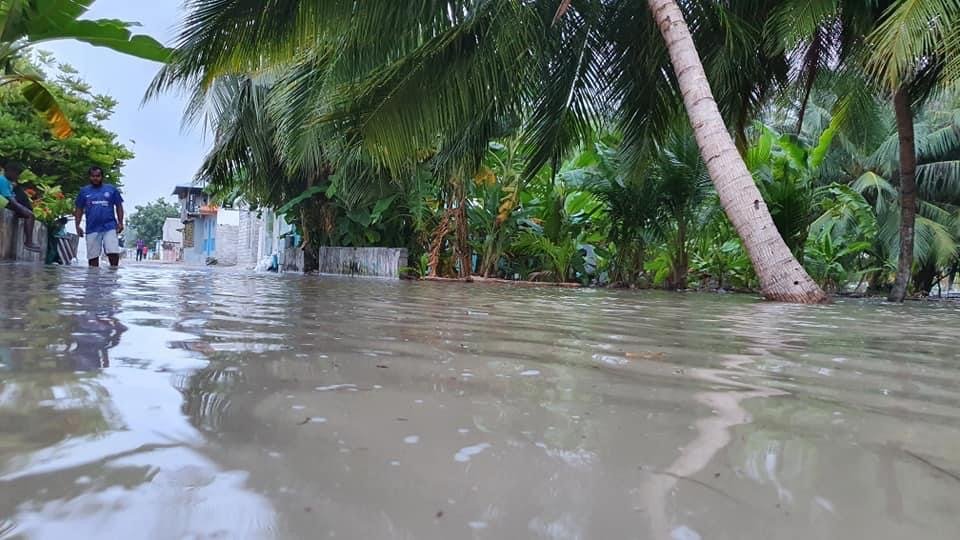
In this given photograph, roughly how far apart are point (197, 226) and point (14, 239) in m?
27.4

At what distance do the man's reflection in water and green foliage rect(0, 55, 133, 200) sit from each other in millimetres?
11731

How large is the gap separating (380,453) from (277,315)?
196 cm

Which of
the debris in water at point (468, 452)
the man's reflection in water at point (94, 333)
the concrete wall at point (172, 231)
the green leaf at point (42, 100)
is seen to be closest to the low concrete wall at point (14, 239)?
the green leaf at point (42, 100)

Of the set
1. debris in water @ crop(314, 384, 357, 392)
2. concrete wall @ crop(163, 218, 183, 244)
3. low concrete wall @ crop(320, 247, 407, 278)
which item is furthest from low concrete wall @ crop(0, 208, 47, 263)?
concrete wall @ crop(163, 218, 183, 244)

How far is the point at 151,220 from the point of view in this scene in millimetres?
63719

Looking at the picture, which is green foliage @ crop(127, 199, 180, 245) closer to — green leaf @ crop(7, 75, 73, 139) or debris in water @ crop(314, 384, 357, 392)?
green leaf @ crop(7, 75, 73, 139)

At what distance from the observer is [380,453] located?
0.87 metres

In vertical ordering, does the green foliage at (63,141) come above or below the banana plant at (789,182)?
above

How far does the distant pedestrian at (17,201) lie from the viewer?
26.2 ft

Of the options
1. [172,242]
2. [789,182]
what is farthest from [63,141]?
[172,242]

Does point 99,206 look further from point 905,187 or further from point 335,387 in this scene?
point 905,187

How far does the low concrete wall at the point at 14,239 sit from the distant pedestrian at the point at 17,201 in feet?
0.26

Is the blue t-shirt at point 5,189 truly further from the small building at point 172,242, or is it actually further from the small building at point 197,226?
the small building at point 172,242

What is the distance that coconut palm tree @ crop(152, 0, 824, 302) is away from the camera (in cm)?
458
